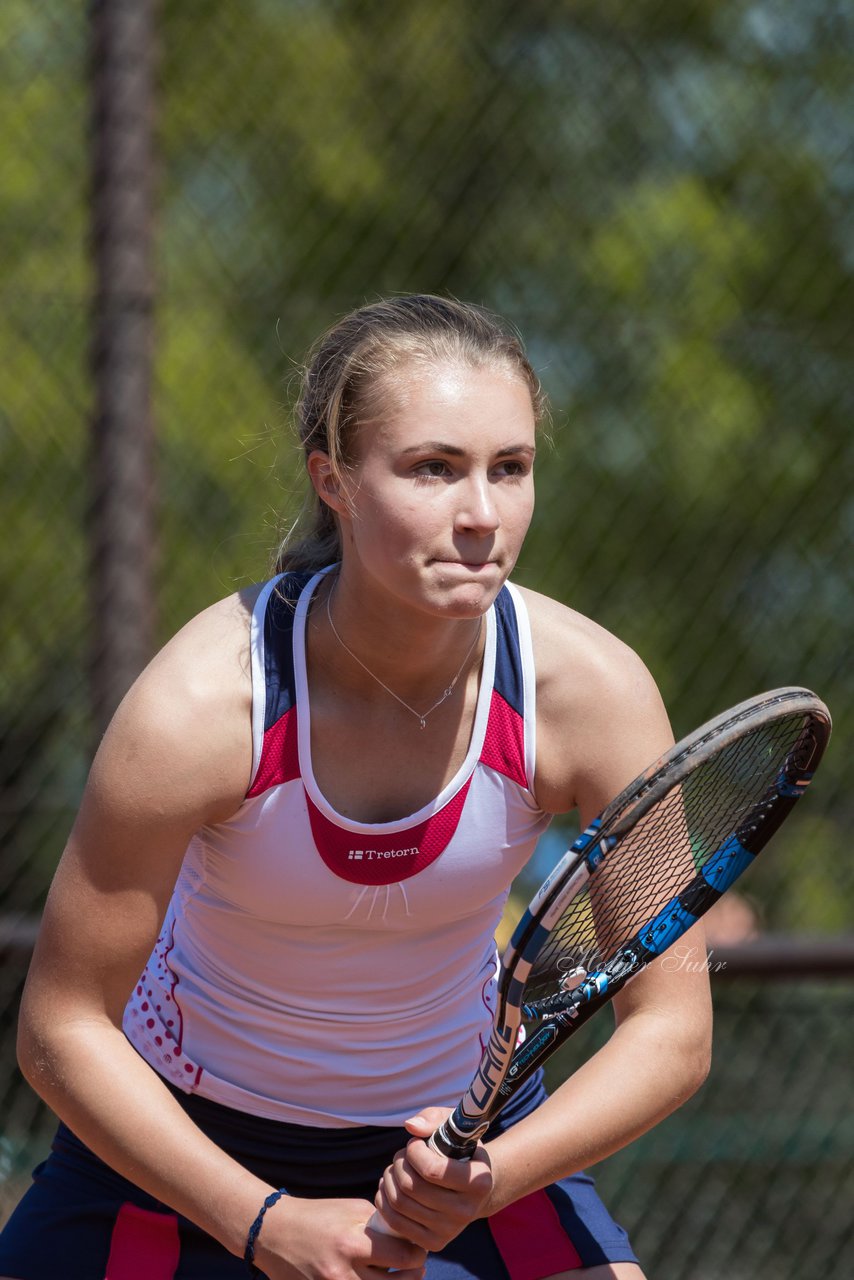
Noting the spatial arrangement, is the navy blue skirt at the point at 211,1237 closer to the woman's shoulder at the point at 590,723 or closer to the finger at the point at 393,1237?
the finger at the point at 393,1237

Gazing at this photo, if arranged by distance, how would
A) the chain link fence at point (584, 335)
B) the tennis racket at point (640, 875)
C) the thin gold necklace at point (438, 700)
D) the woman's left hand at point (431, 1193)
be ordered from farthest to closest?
the chain link fence at point (584, 335) → the thin gold necklace at point (438, 700) → the woman's left hand at point (431, 1193) → the tennis racket at point (640, 875)

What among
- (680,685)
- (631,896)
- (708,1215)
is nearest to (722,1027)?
Result: (708,1215)

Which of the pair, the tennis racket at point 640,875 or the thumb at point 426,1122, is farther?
the thumb at point 426,1122

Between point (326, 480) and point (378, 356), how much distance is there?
0.18m

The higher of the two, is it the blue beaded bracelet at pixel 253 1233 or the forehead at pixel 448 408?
the forehead at pixel 448 408

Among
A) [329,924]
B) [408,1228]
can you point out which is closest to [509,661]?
[329,924]

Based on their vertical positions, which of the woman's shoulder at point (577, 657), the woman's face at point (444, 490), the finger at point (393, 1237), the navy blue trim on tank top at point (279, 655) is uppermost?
the woman's face at point (444, 490)

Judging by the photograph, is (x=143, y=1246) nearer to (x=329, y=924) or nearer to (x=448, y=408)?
(x=329, y=924)

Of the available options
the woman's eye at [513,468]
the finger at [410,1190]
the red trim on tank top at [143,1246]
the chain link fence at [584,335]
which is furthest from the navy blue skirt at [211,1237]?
the chain link fence at [584,335]

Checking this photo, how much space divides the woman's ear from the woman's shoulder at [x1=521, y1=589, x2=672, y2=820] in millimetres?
316

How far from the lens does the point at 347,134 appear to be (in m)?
3.87

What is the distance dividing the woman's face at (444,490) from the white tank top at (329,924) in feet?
0.59

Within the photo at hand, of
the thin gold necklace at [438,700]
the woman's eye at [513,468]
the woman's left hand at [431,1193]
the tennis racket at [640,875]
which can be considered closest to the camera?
the tennis racket at [640,875]

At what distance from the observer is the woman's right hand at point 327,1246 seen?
183 cm
